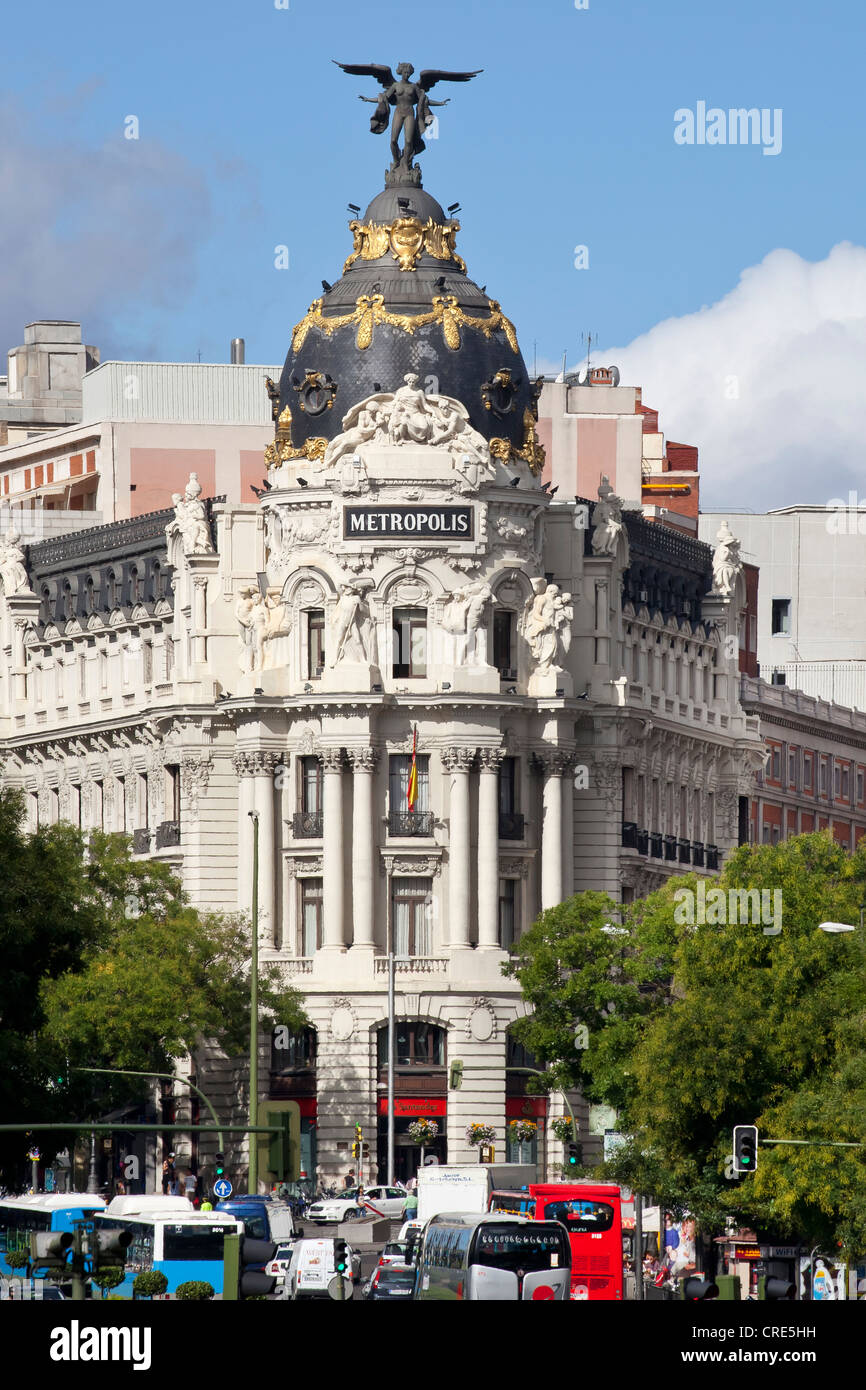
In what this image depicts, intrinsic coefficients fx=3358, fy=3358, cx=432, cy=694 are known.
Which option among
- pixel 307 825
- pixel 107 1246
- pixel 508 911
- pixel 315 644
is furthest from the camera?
pixel 315 644

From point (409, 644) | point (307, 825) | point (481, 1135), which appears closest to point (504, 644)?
point (409, 644)

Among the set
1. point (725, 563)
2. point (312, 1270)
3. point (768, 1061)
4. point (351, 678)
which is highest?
point (725, 563)

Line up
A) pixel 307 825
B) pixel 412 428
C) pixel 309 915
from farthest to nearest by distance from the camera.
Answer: pixel 309 915 < pixel 307 825 < pixel 412 428

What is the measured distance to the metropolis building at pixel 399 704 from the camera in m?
134

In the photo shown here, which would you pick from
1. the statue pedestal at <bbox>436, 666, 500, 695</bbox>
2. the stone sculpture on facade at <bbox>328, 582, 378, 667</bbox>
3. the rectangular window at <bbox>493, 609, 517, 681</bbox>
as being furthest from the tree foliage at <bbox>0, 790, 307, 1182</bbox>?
the rectangular window at <bbox>493, 609, 517, 681</bbox>

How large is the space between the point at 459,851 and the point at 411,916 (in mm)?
3689

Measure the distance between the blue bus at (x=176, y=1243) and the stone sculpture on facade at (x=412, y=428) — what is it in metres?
56.2

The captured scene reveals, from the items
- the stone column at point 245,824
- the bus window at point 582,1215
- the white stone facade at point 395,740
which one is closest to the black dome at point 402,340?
the white stone facade at point 395,740

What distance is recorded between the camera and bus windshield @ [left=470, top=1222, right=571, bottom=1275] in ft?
222

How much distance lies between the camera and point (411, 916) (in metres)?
135

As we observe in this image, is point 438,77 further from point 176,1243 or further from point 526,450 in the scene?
point 176,1243

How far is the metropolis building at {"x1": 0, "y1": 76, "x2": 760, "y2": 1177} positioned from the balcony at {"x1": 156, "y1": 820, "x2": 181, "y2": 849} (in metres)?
0.13

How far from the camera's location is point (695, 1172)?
92.4 metres
